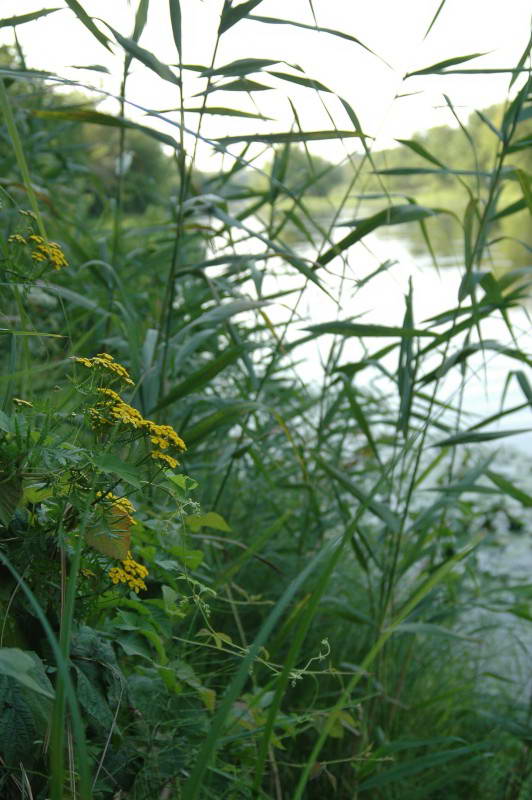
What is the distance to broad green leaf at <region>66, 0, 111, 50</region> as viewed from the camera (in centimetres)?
104

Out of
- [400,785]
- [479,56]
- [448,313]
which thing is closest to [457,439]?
[448,313]

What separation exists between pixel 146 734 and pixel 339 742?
2.77 ft

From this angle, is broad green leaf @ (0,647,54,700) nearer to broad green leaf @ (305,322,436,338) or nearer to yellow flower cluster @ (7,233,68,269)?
yellow flower cluster @ (7,233,68,269)

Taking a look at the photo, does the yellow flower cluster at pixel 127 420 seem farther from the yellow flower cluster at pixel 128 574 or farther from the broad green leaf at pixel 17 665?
the broad green leaf at pixel 17 665

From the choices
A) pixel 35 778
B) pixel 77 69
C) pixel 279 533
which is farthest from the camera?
pixel 279 533

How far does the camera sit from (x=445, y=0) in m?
1.16

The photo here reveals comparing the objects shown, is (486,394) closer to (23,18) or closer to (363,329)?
(363,329)

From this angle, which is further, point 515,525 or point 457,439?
point 515,525

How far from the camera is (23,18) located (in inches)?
43.6

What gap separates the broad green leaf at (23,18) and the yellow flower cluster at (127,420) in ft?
1.85

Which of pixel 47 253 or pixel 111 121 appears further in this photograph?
pixel 111 121

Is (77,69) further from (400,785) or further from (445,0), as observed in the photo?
(400,785)

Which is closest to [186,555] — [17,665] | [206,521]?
[206,521]

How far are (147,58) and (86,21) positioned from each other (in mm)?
86
